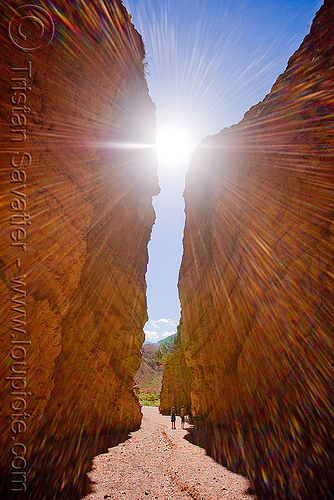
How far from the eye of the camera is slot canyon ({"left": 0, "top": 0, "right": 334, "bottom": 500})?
657cm

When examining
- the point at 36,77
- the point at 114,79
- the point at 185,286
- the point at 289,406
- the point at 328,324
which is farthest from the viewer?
the point at 185,286

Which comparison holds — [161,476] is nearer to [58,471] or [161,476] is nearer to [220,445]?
[58,471]

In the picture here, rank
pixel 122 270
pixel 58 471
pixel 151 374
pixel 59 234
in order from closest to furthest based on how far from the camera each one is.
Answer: pixel 58 471 < pixel 59 234 < pixel 122 270 < pixel 151 374

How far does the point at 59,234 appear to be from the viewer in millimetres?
7785

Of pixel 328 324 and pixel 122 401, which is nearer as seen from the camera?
pixel 328 324

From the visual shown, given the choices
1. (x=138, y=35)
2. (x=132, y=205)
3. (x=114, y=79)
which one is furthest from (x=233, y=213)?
(x=138, y=35)

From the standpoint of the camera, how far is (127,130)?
15.5 metres

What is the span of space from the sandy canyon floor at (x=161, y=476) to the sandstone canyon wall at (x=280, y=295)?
1017 mm

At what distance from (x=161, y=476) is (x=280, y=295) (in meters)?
8.46

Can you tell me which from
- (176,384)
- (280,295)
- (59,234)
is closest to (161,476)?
(280,295)

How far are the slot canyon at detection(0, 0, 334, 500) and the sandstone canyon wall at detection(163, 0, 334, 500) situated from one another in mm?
76

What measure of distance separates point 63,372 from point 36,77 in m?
11.3

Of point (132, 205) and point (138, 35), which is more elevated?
point (138, 35)

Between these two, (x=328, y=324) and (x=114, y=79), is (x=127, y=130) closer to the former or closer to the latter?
(x=114, y=79)
